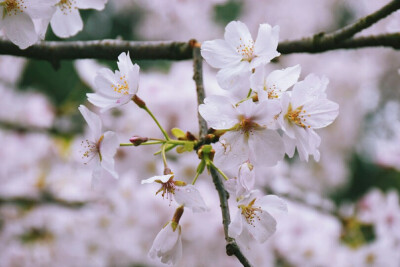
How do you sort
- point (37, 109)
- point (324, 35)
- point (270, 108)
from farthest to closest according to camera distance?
1. point (37, 109)
2. point (324, 35)
3. point (270, 108)

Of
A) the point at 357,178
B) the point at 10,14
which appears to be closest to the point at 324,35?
the point at 10,14

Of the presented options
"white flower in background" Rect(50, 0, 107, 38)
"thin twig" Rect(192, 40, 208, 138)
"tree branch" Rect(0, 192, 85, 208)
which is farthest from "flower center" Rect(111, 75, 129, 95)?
"tree branch" Rect(0, 192, 85, 208)

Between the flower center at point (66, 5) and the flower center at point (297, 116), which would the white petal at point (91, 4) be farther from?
the flower center at point (297, 116)

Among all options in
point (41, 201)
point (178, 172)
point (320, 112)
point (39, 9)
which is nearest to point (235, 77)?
point (320, 112)

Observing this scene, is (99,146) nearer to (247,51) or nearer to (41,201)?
(247,51)

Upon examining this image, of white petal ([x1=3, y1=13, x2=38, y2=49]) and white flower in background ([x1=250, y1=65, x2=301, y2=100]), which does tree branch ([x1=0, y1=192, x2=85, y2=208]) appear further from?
white flower in background ([x1=250, y1=65, x2=301, y2=100])

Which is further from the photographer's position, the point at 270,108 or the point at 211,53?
the point at 211,53

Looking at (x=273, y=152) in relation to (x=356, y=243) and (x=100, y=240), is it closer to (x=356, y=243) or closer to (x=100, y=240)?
(x=356, y=243)

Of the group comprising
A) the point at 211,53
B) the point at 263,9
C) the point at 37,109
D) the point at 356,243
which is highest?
the point at 263,9
